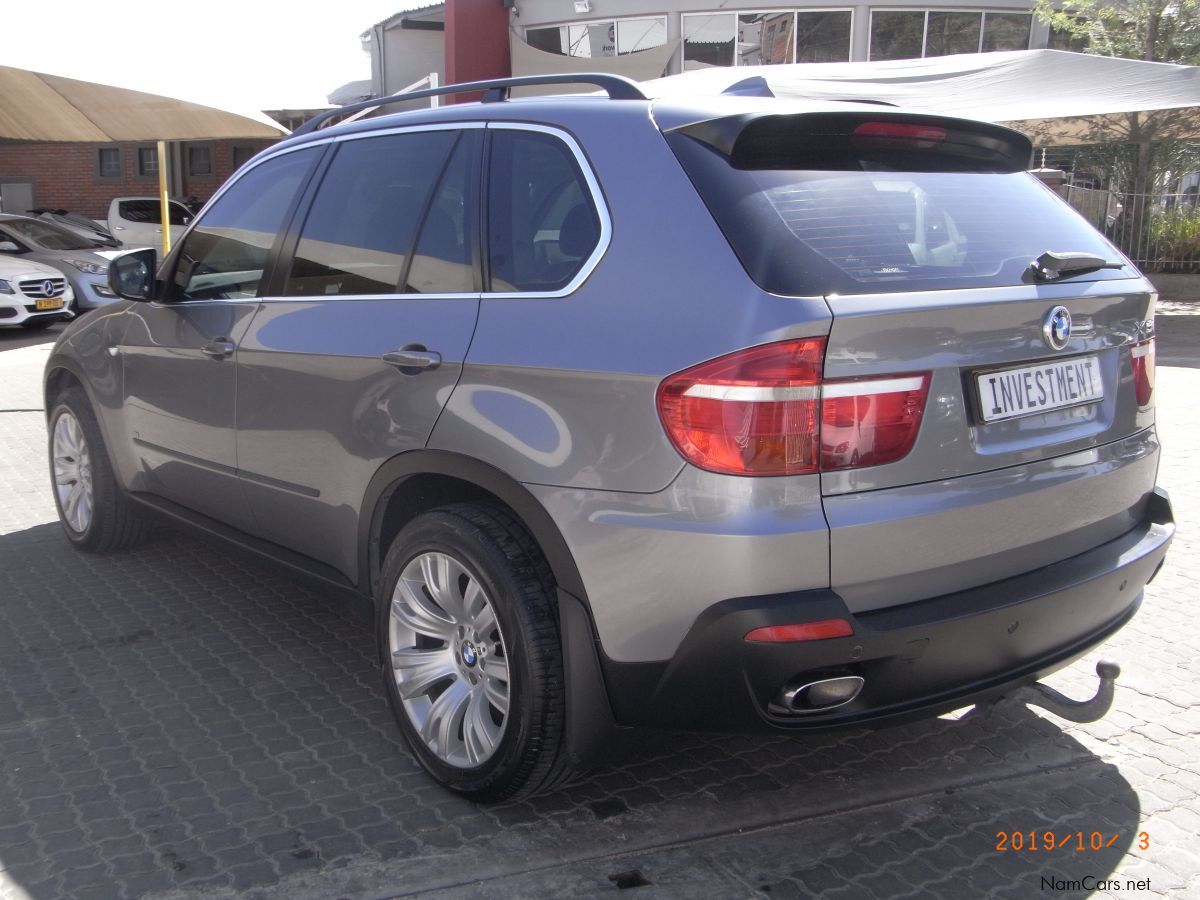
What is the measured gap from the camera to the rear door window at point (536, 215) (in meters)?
2.90

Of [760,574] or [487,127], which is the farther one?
[487,127]

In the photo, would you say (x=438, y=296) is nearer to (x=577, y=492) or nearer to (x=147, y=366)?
(x=577, y=492)

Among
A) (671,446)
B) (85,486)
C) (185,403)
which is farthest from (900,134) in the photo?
(85,486)

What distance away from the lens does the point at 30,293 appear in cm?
1431

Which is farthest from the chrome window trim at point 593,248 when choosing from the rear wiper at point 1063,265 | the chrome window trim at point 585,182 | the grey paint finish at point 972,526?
the rear wiper at point 1063,265

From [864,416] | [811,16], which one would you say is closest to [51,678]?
[864,416]

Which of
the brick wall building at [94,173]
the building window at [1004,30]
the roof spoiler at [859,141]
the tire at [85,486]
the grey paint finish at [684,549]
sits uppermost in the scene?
the building window at [1004,30]

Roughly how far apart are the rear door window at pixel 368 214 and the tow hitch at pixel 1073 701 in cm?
208

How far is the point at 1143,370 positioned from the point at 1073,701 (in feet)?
3.13

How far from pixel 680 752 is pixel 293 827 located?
1.16 metres

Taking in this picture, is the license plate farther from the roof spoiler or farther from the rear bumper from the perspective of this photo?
the roof spoiler

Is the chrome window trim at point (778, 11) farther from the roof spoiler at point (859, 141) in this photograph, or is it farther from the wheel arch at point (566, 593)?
the wheel arch at point (566, 593)

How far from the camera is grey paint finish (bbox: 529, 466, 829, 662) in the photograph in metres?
2.45

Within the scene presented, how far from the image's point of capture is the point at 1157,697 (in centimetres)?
383
